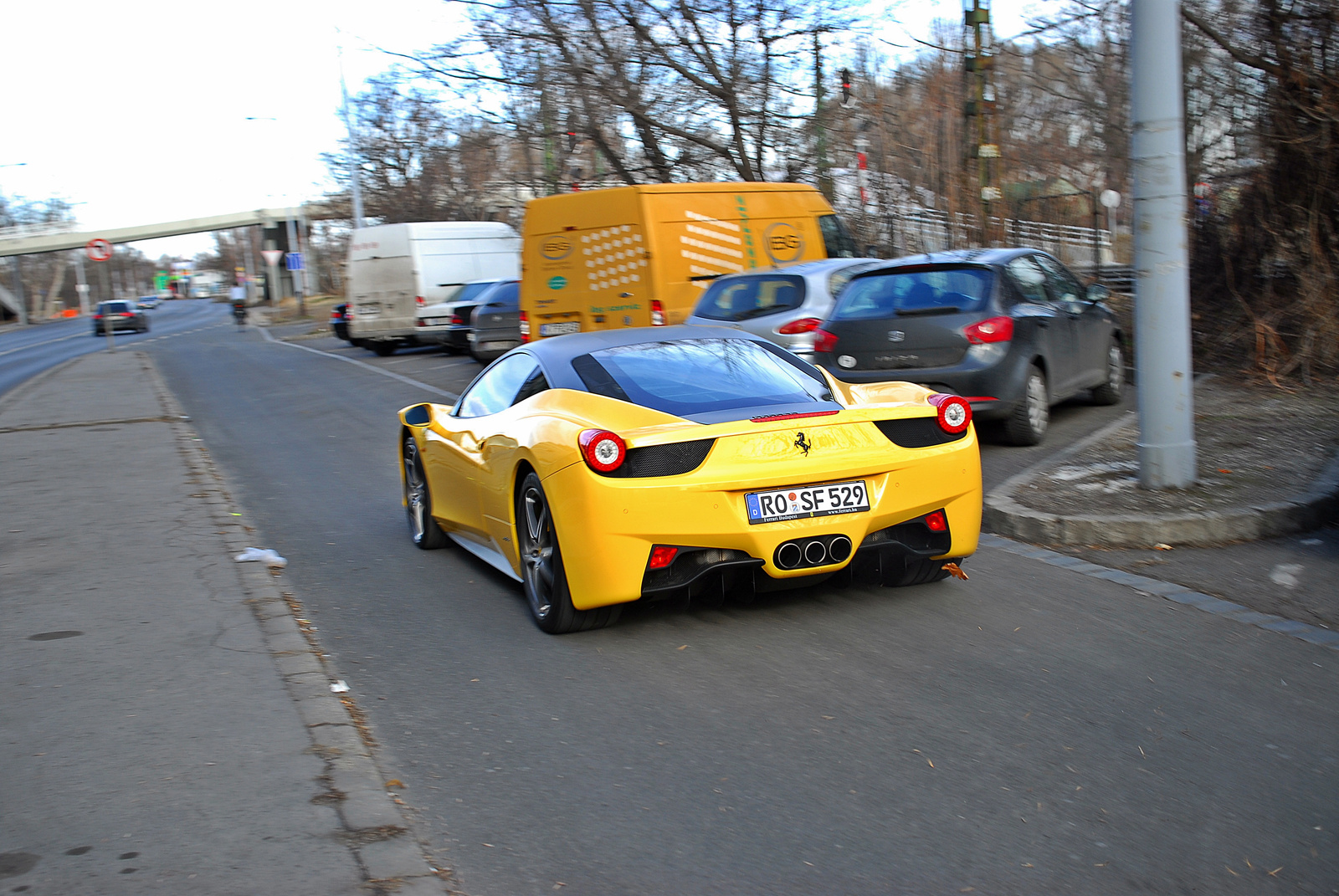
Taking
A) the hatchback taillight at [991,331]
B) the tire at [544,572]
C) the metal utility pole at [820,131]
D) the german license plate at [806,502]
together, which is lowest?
the tire at [544,572]

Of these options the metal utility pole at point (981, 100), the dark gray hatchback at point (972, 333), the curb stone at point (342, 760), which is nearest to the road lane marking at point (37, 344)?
the metal utility pole at point (981, 100)

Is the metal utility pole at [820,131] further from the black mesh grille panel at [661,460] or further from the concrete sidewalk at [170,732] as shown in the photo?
the black mesh grille panel at [661,460]

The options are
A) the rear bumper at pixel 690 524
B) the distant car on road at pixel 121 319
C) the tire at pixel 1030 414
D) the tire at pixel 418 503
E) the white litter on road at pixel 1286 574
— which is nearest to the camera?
the rear bumper at pixel 690 524

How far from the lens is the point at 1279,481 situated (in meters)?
7.29

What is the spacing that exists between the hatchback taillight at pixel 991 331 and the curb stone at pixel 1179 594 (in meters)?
2.79

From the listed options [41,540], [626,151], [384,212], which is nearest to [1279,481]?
[41,540]

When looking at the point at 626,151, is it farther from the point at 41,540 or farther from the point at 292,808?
the point at 292,808

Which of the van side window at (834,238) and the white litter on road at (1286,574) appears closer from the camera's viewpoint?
the white litter on road at (1286,574)

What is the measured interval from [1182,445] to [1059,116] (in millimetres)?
33748

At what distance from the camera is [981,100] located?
18.0 meters

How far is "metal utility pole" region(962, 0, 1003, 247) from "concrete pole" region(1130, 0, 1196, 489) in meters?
11.0

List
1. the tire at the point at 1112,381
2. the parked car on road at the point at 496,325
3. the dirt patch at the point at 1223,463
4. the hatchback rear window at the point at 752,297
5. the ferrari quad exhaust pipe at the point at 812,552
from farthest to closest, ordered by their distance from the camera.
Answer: the parked car on road at the point at 496,325
the hatchback rear window at the point at 752,297
the tire at the point at 1112,381
the dirt patch at the point at 1223,463
the ferrari quad exhaust pipe at the point at 812,552

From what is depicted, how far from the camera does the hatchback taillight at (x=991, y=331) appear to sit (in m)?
9.44

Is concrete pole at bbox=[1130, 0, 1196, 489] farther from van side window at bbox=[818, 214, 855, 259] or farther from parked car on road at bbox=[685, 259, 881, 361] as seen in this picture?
van side window at bbox=[818, 214, 855, 259]
